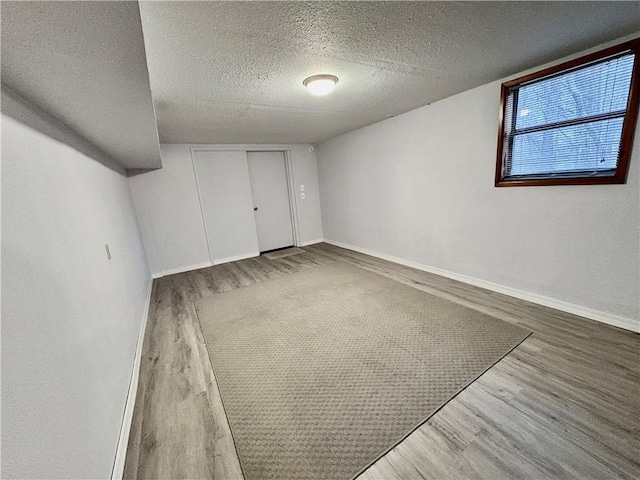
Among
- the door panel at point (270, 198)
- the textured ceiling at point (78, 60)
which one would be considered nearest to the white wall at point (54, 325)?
the textured ceiling at point (78, 60)

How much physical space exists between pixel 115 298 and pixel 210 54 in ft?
5.96

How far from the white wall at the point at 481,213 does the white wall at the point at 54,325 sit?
347 cm

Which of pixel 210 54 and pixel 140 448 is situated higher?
pixel 210 54

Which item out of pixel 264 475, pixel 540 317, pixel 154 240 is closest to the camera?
pixel 264 475

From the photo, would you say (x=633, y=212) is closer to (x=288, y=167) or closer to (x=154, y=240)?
(x=288, y=167)

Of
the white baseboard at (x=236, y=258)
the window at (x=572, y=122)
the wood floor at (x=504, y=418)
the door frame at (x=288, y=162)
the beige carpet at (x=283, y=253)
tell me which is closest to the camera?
the wood floor at (x=504, y=418)

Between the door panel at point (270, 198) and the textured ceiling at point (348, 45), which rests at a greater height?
the textured ceiling at point (348, 45)

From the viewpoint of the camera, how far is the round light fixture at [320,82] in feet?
6.78

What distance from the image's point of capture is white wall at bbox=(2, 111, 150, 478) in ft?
2.46

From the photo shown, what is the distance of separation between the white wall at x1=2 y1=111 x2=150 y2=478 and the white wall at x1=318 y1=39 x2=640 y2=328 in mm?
3469

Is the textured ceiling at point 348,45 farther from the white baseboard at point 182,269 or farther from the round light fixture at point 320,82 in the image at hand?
the white baseboard at point 182,269

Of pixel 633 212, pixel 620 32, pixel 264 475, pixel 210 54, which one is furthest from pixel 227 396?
A: pixel 620 32

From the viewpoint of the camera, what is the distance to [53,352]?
36.7 inches

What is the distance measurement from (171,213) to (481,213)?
4.53 meters
